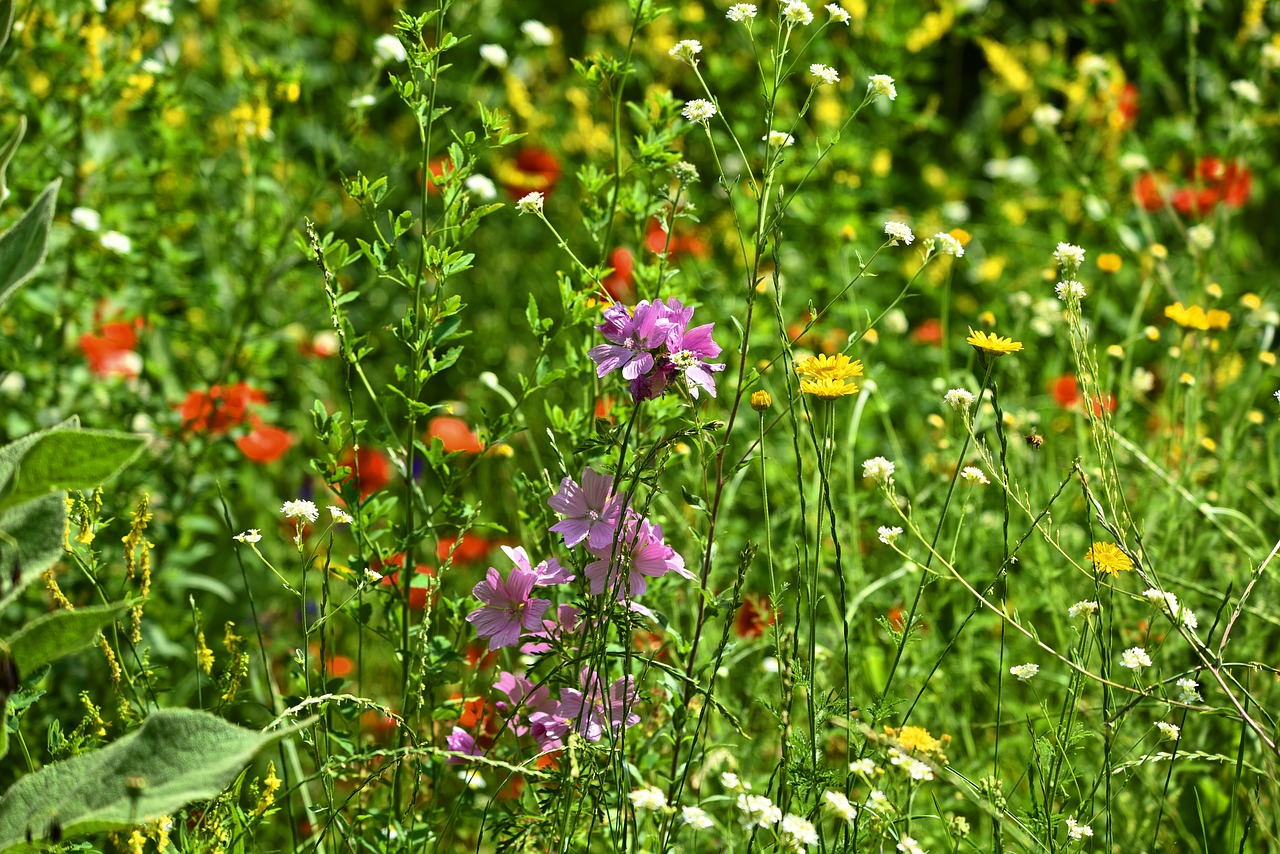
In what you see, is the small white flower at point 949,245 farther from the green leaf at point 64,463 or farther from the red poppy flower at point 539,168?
the red poppy flower at point 539,168

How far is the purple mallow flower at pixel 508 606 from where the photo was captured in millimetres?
1119

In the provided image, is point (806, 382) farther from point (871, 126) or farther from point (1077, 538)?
point (871, 126)

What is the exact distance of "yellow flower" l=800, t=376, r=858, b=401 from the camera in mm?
1048

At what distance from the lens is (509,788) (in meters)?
1.53

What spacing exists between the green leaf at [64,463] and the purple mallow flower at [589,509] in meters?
0.38

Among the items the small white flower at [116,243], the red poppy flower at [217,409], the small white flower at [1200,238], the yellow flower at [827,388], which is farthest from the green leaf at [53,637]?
the small white flower at [1200,238]

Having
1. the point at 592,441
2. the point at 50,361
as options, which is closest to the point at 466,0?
the point at 50,361

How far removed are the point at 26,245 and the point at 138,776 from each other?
1.30 feet

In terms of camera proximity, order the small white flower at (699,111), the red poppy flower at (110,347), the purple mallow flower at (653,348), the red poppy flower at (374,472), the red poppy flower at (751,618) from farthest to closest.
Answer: the red poppy flower at (374,472) → the red poppy flower at (110,347) → the red poppy flower at (751,618) → the small white flower at (699,111) → the purple mallow flower at (653,348)

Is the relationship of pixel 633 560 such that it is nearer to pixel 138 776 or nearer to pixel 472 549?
pixel 138 776

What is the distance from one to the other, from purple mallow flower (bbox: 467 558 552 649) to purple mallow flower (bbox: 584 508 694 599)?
62 mm

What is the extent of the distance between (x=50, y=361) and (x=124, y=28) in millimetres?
635

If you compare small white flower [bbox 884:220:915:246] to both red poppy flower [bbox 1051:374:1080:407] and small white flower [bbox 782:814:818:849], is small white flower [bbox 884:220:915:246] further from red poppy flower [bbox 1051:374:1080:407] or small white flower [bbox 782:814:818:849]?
red poppy flower [bbox 1051:374:1080:407]

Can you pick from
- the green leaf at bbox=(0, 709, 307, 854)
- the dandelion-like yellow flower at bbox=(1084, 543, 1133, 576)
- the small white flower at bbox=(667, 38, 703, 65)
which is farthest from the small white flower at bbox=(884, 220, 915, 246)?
the green leaf at bbox=(0, 709, 307, 854)
